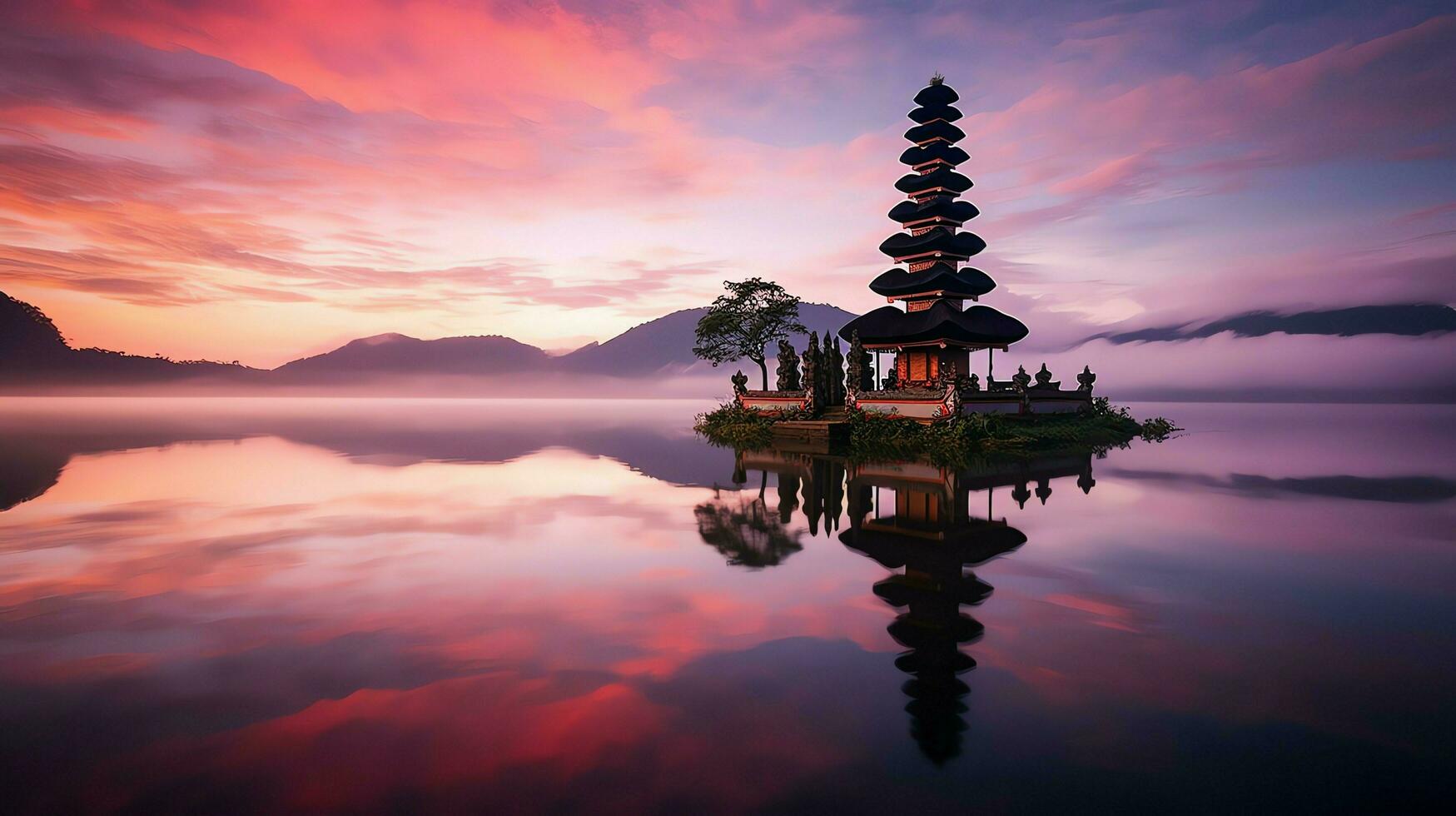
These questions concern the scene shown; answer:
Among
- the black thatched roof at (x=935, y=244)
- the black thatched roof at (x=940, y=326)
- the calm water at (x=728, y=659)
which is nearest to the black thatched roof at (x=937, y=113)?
the black thatched roof at (x=935, y=244)

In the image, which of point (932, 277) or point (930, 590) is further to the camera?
point (932, 277)

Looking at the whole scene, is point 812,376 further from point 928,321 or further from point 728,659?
point 728,659

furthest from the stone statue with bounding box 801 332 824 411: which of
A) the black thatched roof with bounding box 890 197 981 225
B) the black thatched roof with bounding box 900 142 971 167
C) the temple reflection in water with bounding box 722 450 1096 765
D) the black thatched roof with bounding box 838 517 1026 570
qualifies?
the black thatched roof with bounding box 838 517 1026 570

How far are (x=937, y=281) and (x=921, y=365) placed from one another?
199 inches

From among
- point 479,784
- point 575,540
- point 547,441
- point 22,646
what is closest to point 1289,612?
point 479,784

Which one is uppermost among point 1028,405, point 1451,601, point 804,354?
point 804,354

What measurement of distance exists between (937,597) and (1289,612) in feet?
14.4

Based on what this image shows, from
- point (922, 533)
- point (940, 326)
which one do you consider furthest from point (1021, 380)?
point (922, 533)

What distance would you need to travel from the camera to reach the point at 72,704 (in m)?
5.62

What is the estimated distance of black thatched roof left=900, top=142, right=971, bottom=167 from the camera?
1625 inches

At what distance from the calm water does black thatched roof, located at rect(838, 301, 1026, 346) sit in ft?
73.3

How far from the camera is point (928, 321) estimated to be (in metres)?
37.4

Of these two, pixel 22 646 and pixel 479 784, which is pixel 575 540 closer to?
pixel 22 646

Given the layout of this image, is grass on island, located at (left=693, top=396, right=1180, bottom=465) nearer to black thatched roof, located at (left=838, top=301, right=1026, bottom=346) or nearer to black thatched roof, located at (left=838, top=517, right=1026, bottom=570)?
black thatched roof, located at (left=838, top=301, right=1026, bottom=346)
